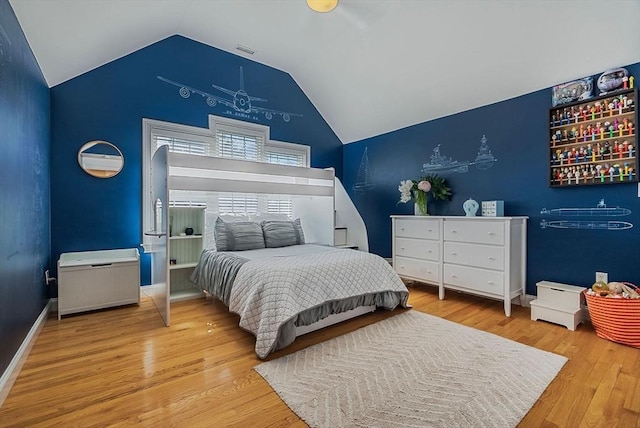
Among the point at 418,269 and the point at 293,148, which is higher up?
the point at 293,148

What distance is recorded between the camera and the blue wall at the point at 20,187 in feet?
6.09

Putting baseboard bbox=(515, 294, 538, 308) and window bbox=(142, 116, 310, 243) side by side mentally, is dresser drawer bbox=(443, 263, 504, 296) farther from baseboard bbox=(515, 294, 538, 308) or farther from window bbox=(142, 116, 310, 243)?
window bbox=(142, 116, 310, 243)

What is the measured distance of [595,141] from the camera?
9.60 feet

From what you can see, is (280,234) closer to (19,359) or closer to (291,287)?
(291,287)

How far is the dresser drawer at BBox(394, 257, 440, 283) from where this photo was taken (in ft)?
12.3

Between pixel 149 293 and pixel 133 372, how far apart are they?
1.98 metres

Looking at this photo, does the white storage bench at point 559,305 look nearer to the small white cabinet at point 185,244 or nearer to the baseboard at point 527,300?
the baseboard at point 527,300

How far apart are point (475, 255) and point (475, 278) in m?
0.26

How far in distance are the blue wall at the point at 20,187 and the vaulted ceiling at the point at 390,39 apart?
37cm

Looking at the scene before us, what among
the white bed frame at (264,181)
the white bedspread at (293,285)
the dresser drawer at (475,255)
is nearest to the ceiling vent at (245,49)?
the white bed frame at (264,181)

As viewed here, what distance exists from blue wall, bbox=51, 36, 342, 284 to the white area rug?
2795 mm

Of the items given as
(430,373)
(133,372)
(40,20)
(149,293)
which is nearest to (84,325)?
(149,293)

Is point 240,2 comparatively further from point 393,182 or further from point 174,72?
point 393,182

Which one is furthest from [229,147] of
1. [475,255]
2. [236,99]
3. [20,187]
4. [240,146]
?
[475,255]
